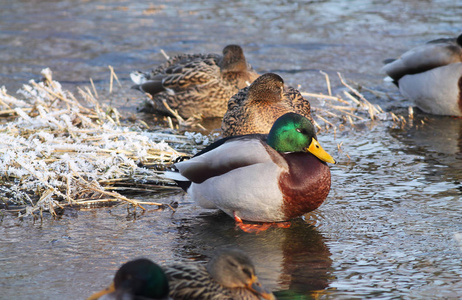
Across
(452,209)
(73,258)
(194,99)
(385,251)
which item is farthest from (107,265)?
(194,99)

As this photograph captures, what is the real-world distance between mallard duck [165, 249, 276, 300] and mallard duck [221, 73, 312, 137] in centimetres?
276

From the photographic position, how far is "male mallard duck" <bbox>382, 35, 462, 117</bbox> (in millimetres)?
7324

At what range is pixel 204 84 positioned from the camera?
7.71 metres

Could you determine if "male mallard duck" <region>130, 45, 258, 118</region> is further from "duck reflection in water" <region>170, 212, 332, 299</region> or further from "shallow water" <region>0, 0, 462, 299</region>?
"duck reflection in water" <region>170, 212, 332, 299</region>

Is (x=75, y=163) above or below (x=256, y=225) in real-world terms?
above

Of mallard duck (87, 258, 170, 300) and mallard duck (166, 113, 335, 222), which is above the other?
mallard duck (87, 258, 170, 300)

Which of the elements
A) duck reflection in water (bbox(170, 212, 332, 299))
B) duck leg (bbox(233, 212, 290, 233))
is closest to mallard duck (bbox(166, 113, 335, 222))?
duck leg (bbox(233, 212, 290, 233))

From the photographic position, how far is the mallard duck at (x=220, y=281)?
299 centimetres

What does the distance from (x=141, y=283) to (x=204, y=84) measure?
16.9ft

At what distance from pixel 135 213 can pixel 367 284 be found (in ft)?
6.14

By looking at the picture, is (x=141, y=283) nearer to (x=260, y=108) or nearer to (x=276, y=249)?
(x=276, y=249)

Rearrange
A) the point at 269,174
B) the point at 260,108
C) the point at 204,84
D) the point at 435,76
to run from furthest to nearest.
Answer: the point at 204,84, the point at 435,76, the point at 260,108, the point at 269,174

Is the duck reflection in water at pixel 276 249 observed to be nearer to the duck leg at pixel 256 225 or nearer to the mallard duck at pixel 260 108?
the duck leg at pixel 256 225

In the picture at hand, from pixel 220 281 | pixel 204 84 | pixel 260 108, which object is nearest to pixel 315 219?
pixel 260 108
